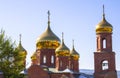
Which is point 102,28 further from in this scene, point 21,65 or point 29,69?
point 21,65

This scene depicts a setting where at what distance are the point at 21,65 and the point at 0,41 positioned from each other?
180cm

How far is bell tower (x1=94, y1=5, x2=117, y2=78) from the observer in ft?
108

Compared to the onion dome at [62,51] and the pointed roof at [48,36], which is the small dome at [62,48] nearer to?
the onion dome at [62,51]

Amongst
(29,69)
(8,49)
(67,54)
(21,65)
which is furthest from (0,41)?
(67,54)

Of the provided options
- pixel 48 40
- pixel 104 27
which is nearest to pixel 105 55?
pixel 104 27

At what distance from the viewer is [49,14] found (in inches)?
1610

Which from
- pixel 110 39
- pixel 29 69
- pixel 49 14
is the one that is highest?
pixel 49 14

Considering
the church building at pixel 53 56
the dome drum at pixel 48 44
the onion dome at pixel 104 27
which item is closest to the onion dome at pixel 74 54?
the church building at pixel 53 56

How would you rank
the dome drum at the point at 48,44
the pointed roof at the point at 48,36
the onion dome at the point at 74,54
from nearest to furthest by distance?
the pointed roof at the point at 48,36, the dome drum at the point at 48,44, the onion dome at the point at 74,54

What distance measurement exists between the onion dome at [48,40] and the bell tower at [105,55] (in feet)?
20.6

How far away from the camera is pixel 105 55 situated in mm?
33125

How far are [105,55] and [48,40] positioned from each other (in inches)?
294

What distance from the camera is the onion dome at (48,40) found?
124 feet

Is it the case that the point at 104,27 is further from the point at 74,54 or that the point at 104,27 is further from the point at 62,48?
the point at 74,54
